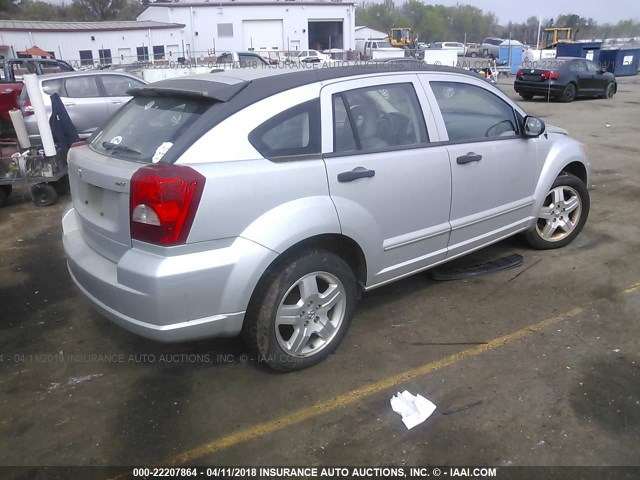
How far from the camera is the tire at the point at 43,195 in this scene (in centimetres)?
719

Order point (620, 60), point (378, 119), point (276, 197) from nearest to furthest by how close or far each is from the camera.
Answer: point (276, 197) < point (378, 119) < point (620, 60)

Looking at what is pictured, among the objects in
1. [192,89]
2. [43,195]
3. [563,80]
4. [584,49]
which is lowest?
[43,195]

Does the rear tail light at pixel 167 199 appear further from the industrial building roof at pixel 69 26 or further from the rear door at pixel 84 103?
the industrial building roof at pixel 69 26

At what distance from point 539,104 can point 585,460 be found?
17.8 meters

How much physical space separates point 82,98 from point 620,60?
2988 cm

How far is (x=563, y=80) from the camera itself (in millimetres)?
18156

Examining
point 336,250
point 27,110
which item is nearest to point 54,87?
point 27,110

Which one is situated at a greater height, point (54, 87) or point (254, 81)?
point (254, 81)

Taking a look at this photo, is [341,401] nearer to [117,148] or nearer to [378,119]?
[378,119]

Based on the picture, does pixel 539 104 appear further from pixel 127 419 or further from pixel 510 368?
pixel 127 419

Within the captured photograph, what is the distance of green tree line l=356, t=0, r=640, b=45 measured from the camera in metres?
97.4

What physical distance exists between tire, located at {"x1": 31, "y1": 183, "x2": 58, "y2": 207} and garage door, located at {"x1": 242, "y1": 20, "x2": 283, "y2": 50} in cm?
4782

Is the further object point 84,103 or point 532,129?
point 84,103

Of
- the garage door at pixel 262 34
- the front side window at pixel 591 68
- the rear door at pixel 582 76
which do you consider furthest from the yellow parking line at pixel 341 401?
the garage door at pixel 262 34
